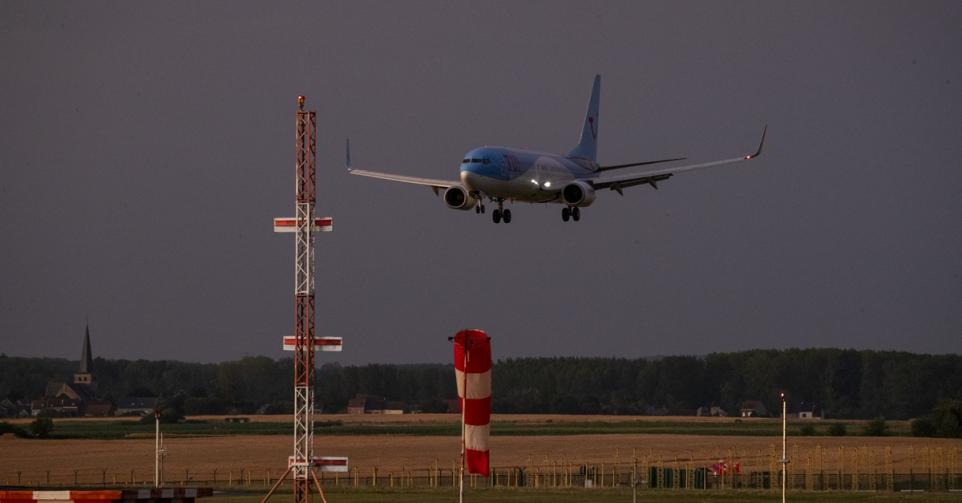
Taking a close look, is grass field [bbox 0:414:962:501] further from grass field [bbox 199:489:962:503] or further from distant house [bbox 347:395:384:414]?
distant house [bbox 347:395:384:414]

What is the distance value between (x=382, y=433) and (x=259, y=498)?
7823 cm

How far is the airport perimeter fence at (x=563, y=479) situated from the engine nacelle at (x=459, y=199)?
13405 millimetres

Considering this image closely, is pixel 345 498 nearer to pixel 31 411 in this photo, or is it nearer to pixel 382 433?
pixel 382 433

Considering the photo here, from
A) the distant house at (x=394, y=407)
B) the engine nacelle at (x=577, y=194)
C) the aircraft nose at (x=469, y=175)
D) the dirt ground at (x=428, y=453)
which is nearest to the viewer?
the aircraft nose at (x=469, y=175)

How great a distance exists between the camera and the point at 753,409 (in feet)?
616

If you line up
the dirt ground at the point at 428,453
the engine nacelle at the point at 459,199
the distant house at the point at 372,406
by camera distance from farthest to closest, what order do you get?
the distant house at the point at 372,406 → the dirt ground at the point at 428,453 → the engine nacelle at the point at 459,199

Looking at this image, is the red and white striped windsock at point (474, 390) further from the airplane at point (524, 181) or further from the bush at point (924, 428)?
the bush at point (924, 428)

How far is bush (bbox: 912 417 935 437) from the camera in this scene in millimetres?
132150

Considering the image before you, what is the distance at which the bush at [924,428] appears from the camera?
434 ft

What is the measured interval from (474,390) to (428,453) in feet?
269

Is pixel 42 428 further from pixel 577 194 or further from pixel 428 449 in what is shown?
pixel 577 194

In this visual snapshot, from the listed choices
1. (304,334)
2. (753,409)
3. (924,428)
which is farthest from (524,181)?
(753,409)

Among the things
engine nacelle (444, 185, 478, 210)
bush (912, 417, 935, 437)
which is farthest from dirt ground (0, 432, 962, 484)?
engine nacelle (444, 185, 478, 210)

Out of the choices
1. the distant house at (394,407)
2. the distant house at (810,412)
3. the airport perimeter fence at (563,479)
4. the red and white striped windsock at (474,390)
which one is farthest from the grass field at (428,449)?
the red and white striped windsock at (474,390)
